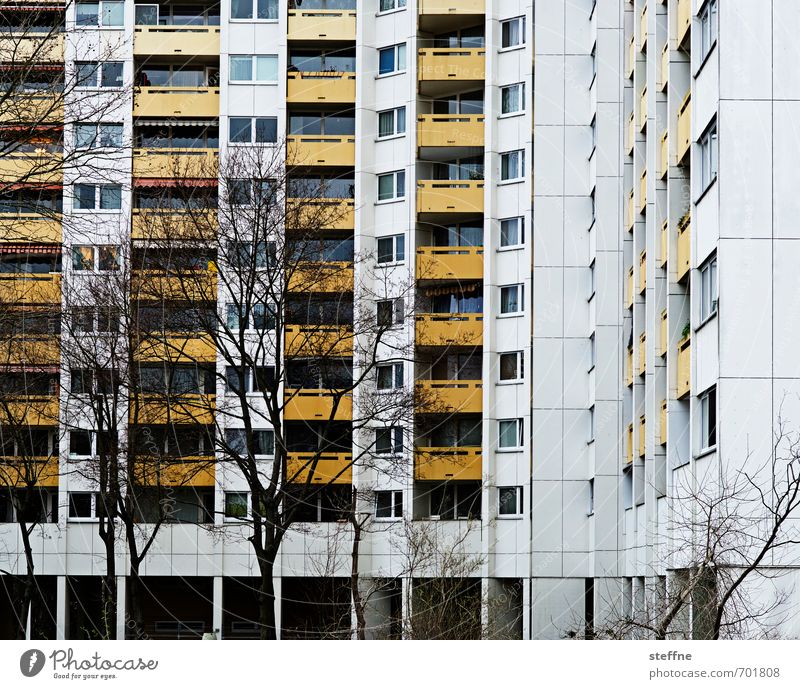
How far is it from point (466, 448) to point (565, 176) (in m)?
10.2

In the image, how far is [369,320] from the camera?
40875 millimetres

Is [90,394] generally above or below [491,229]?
below

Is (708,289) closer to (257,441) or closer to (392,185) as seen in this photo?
(392,185)

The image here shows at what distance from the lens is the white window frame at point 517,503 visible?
167 ft

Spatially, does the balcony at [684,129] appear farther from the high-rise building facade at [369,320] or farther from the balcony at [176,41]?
the balcony at [176,41]

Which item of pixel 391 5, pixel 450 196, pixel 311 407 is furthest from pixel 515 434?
pixel 391 5

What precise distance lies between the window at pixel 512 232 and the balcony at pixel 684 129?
62.1 ft

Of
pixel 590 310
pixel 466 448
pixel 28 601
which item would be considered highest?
pixel 590 310

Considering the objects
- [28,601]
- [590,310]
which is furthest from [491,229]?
[28,601]

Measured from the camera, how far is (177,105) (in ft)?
179

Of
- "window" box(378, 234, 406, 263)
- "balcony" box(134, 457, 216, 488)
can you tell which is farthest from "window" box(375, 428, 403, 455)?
"window" box(378, 234, 406, 263)

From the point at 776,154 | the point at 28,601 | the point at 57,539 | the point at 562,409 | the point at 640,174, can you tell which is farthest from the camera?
the point at 57,539

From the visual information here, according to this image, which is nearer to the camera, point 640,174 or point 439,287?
point 640,174

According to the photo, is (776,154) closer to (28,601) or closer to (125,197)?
(28,601)
